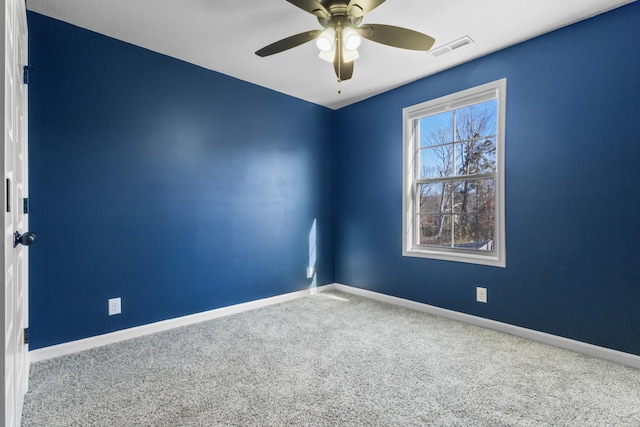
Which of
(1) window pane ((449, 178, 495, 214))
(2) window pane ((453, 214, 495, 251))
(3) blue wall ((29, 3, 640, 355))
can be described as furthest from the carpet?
(1) window pane ((449, 178, 495, 214))

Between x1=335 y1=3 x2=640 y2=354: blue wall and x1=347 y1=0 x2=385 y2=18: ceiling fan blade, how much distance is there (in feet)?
5.40

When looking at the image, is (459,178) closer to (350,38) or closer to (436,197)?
(436,197)

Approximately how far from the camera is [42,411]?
1665 millimetres

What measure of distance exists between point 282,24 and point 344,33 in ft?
2.10

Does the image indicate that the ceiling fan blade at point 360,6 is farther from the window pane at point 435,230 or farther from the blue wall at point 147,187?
the window pane at point 435,230

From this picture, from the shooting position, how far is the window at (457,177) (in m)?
2.89

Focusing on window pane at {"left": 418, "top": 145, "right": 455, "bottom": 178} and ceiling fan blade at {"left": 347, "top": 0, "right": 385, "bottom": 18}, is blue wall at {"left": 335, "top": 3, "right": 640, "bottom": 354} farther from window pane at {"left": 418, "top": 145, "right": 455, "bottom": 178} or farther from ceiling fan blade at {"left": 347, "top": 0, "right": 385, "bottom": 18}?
ceiling fan blade at {"left": 347, "top": 0, "right": 385, "bottom": 18}

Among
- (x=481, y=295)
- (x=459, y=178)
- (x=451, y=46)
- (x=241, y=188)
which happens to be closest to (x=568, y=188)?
(x=459, y=178)

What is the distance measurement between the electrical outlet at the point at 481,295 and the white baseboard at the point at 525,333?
0.56 feet

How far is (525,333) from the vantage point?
2.64 meters

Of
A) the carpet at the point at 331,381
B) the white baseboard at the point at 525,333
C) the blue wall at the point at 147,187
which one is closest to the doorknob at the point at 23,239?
the carpet at the point at 331,381

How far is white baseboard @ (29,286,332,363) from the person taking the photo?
2285mm

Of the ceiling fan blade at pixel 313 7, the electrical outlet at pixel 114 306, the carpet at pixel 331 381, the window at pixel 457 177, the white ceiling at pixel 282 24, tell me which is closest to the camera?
the carpet at pixel 331 381

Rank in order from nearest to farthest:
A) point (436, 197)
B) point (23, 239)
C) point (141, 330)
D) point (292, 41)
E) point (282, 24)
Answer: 1. point (23, 239)
2. point (292, 41)
3. point (282, 24)
4. point (141, 330)
5. point (436, 197)
